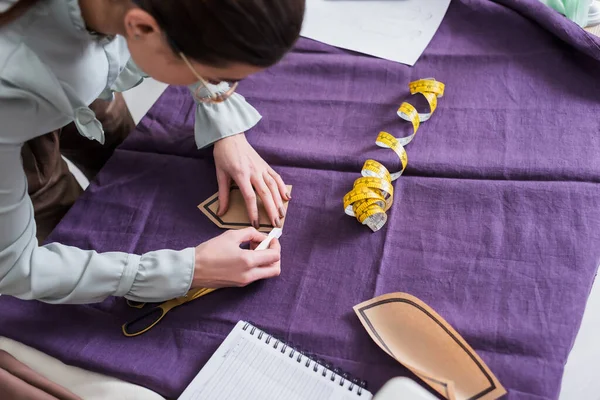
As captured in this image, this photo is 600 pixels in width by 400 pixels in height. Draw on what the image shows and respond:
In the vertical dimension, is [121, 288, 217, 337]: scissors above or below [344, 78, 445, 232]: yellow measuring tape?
below

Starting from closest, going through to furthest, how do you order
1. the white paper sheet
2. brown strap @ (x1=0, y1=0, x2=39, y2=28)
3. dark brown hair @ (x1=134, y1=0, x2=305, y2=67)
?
dark brown hair @ (x1=134, y1=0, x2=305, y2=67) → brown strap @ (x1=0, y1=0, x2=39, y2=28) → the white paper sheet

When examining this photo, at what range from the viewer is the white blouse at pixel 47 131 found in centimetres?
69

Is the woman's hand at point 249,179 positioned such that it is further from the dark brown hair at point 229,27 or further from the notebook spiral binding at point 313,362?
the dark brown hair at point 229,27

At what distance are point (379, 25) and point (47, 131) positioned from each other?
30.6 inches

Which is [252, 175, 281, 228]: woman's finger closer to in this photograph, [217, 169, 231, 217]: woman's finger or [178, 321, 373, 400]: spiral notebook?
[217, 169, 231, 217]: woman's finger

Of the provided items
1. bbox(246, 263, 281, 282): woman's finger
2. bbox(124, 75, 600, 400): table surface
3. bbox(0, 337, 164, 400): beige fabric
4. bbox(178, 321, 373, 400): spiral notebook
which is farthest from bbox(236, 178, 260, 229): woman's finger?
bbox(124, 75, 600, 400): table surface

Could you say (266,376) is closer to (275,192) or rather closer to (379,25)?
(275,192)

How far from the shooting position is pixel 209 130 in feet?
3.34

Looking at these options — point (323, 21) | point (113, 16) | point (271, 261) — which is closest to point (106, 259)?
point (271, 261)

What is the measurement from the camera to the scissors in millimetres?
820

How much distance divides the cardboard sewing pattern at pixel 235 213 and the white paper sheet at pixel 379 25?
1.39ft

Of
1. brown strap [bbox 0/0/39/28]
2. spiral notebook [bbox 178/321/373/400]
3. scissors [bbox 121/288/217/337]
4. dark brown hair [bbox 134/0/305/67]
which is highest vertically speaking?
dark brown hair [bbox 134/0/305/67]

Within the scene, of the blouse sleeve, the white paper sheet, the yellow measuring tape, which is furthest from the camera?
the white paper sheet

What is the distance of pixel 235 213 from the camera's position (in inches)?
37.1
